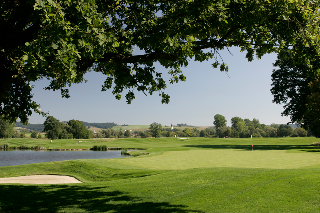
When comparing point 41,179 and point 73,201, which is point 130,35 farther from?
point 41,179

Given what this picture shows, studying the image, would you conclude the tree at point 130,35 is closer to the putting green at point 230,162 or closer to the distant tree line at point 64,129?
the putting green at point 230,162

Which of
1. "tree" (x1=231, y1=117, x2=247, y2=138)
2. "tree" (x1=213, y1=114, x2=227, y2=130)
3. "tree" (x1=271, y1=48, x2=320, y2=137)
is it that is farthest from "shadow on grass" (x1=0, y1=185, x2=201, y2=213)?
"tree" (x1=213, y1=114, x2=227, y2=130)

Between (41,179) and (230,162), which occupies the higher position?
(230,162)

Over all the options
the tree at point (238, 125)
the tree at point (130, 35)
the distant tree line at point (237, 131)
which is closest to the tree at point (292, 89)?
the tree at point (130, 35)

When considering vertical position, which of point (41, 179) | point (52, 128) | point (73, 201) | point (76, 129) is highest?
point (52, 128)

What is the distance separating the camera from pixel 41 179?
13750 millimetres

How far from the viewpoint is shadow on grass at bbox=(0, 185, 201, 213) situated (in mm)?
6891

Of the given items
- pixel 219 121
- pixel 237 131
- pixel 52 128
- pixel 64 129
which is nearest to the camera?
pixel 52 128

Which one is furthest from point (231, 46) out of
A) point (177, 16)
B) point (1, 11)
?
point (1, 11)

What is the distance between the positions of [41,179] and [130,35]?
10390 mm

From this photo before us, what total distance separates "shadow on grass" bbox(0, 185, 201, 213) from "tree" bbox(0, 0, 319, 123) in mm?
3376

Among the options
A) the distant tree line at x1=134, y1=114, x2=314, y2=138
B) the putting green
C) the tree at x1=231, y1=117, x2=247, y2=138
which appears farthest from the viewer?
the tree at x1=231, y1=117, x2=247, y2=138

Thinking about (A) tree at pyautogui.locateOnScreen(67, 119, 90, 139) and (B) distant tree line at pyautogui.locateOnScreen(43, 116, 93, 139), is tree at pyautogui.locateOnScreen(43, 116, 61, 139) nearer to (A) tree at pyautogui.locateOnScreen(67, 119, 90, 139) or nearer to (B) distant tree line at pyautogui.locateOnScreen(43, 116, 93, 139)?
(B) distant tree line at pyautogui.locateOnScreen(43, 116, 93, 139)

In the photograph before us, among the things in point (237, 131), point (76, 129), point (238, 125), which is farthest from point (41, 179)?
point (238, 125)
